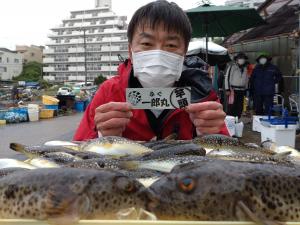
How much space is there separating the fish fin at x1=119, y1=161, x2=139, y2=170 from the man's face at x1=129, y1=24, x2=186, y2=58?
1.30 meters

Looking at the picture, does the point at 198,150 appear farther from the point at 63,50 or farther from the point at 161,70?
the point at 63,50

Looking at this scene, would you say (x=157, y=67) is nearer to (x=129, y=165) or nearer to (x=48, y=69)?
(x=129, y=165)

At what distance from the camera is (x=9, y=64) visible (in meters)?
103

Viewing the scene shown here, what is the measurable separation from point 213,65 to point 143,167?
12411 millimetres

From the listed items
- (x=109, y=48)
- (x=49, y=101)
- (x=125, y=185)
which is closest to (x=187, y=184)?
(x=125, y=185)

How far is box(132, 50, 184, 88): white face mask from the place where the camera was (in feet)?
9.38

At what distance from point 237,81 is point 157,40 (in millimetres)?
10542

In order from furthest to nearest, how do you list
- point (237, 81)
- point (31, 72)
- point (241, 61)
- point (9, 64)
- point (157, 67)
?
point (31, 72)
point (9, 64)
point (237, 81)
point (241, 61)
point (157, 67)

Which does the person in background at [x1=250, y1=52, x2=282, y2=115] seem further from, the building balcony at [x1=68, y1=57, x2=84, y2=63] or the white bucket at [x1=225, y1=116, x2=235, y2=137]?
the building balcony at [x1=68, y1=57, x2=84, y2=63]

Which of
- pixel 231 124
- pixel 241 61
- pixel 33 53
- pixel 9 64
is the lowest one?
pixel 231 124

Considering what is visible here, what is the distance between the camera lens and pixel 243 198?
1.29 m

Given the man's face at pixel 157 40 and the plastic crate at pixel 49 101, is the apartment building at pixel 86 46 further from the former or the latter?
the man's face at pixel 157 40

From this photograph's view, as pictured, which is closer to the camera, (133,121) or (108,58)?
(133,121)

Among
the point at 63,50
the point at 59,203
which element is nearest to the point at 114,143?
the point at 59,203
